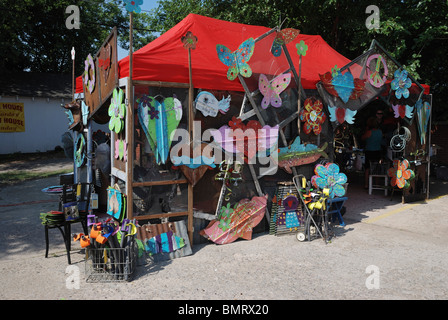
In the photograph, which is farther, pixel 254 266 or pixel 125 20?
pixel 125 20

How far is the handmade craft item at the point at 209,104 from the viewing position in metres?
5.55

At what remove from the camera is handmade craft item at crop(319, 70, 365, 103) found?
6.76 m

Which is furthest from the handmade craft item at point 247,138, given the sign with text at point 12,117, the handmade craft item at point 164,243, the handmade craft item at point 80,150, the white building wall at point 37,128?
the sign with text at point 12,117

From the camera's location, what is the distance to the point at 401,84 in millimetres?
8062

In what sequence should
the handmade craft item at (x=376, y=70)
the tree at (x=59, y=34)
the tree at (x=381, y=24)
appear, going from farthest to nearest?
the tree at (x=59, y=34) → the tree at (x=381, y=24) → the handmade craft item at (x=376, y=70)

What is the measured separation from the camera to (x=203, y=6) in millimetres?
13641

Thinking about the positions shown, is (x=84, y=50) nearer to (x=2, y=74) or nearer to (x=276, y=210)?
(x=2, y=74)

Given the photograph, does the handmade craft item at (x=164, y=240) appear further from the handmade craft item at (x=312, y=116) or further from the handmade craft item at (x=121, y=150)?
the handmade craft item at (x=312, y=116)

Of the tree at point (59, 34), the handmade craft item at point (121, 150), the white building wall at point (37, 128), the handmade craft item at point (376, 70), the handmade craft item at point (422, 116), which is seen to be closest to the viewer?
the handmade craft item at point (121, 150)

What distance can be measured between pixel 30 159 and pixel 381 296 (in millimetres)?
18582

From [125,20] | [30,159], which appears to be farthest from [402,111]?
[125,20]

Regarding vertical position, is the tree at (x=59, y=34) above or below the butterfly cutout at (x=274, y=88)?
above

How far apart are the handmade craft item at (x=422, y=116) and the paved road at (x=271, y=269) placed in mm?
2797

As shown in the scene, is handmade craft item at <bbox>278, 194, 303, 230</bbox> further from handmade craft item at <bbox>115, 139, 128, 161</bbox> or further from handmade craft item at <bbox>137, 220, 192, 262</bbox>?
handmade craft item at <bbox>115, 139, 128, 161</bbox>
